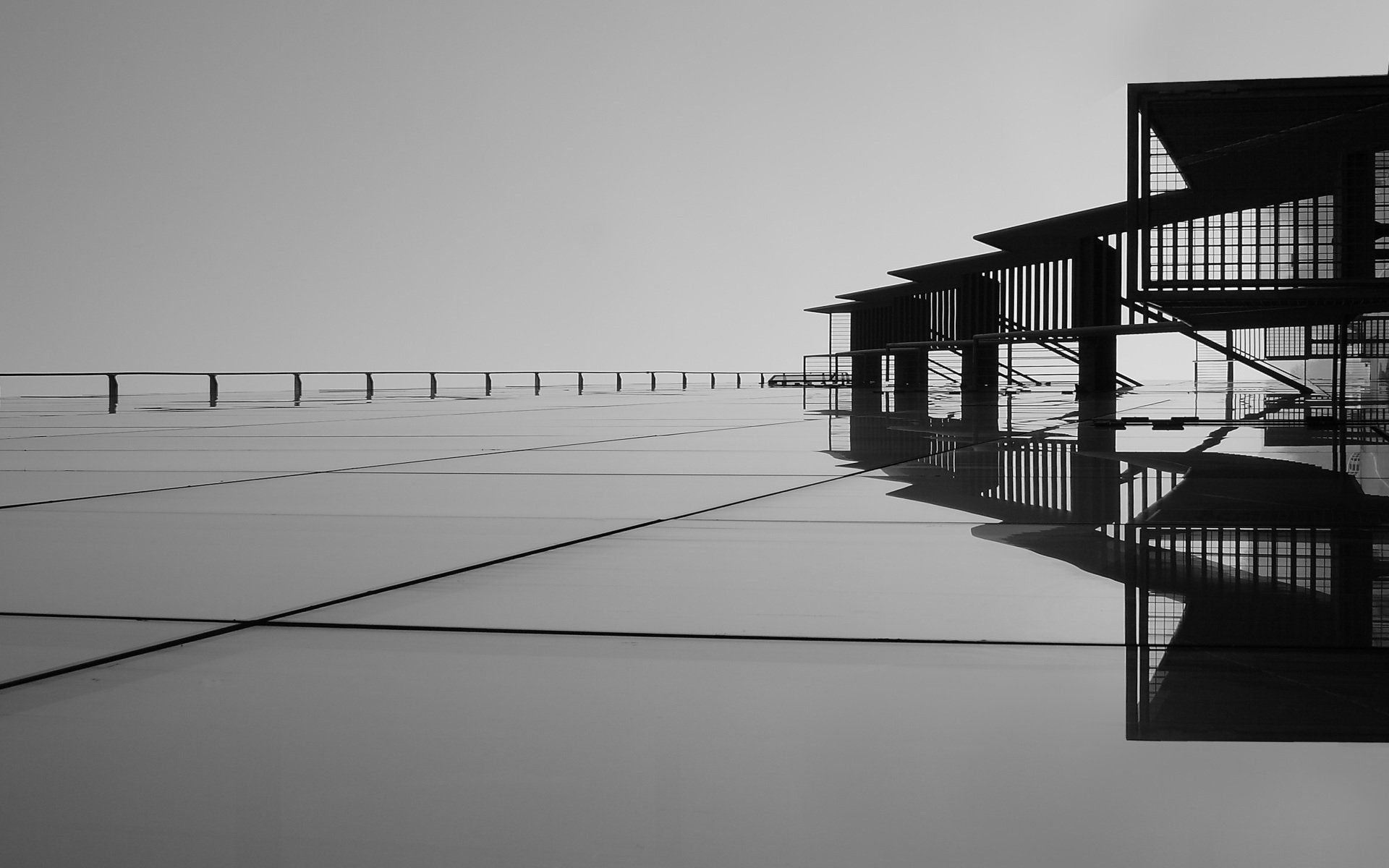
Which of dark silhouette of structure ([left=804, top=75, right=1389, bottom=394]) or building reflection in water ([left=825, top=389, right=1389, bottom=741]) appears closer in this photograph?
building reflection in water ([left=825, top=389, right=1389, bottom=741])

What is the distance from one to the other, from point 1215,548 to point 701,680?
1312 millimetres

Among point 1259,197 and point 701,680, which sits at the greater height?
point 1259,197

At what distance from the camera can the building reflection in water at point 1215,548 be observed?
4.01ft

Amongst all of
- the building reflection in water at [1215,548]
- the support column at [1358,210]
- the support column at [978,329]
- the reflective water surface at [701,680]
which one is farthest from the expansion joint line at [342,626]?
the support column at [978,329]

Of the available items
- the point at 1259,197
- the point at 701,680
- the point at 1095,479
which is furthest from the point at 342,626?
the point at 1259,197

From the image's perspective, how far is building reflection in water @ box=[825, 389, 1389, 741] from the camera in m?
1.22

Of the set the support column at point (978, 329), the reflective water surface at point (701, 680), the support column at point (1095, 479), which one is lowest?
the support column at point (1095, 479)

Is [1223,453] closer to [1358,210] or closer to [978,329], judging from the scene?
[1358,210]

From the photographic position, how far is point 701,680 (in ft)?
4.36

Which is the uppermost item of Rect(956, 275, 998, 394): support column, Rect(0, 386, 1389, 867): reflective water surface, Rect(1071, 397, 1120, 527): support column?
Rect(956, 275, 998, 394): support column

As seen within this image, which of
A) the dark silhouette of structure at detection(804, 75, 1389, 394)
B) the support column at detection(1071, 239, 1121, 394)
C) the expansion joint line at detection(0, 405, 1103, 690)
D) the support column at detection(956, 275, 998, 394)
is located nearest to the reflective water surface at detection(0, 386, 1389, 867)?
the expansion joint line at detection(0, 405, 1103, 690)

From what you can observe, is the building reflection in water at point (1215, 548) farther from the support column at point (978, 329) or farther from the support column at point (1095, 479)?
the support column at point (978, 329)

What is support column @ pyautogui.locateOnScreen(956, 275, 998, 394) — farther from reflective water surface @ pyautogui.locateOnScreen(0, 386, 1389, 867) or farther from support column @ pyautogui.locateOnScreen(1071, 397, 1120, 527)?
reflective water surface @ pyautogui.locateOnScreen(0, 386, 1389, 867)

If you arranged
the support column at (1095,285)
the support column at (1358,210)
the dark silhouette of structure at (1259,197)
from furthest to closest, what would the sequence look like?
the support column at (1095,285)
the support column at (1358,210)
the dark silhouette of structure at (1259,197)
